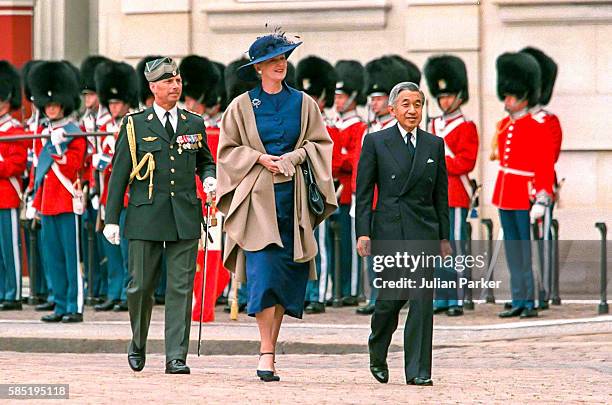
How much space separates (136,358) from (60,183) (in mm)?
3970

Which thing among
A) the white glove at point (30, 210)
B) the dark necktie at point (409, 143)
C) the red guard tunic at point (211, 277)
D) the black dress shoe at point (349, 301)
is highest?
the dark necktie at point (409, 143)

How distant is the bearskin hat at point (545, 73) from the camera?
14938 millimetres

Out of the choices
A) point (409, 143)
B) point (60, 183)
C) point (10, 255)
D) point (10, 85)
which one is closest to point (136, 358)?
point (409, 143)

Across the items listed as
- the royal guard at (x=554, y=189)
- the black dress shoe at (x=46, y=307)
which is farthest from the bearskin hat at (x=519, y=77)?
the black dress shoe at (x=46, y=307)

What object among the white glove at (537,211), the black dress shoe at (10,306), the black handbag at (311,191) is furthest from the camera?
the black dress shoe at (10,306)

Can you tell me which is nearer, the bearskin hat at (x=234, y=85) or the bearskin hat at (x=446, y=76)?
the bearskin hat at (x=446, y=76)

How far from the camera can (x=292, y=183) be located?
10.1 m

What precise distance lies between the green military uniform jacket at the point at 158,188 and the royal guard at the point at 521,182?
4094 mm

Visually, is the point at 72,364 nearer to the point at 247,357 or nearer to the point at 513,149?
the point at 247,357

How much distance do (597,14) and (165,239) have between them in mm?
7944

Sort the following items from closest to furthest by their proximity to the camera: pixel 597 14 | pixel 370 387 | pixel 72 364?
pixel 370 387, pixel 72 364, pixel 597 14

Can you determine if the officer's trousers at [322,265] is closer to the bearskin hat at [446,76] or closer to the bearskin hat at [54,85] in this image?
the bearskin hat at [446,76]

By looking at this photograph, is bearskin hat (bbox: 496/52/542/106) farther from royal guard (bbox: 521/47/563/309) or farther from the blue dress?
the blue dress

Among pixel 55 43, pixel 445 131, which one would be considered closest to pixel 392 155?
pixel 445 131
